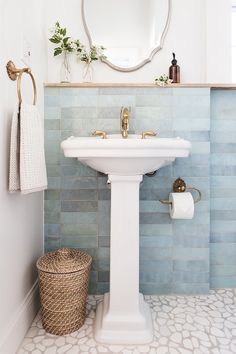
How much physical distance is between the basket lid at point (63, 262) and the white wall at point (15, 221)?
0.10 m

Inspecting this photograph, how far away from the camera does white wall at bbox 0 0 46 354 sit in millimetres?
1115

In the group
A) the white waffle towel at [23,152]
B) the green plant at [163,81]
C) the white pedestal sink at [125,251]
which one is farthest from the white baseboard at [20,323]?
the green plant at [163,81]

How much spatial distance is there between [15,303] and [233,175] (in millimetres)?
1421

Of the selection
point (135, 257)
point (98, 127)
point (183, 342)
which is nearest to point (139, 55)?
point (98, 127)

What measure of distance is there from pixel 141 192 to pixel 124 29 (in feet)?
3.41

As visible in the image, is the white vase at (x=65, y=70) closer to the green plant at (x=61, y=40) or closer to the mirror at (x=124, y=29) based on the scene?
the green plant at (x=61, y=40)

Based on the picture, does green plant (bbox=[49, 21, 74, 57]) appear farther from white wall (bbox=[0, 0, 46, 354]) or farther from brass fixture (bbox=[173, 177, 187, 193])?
brass fixture (bbox=[173, 177, 187, 193])

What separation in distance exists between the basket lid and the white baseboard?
20 cm

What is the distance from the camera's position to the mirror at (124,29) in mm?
1796

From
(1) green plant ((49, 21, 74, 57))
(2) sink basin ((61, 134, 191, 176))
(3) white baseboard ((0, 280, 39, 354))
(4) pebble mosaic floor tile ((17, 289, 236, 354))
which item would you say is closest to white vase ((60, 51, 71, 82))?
(1) green plant ((49, 21, 74, 57))

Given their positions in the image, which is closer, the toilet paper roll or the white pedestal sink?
the white pedestal sink

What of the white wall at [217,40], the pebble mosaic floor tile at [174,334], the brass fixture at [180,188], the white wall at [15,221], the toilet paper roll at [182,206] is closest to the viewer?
the white wall at [15,221]

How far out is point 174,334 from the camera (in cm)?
132

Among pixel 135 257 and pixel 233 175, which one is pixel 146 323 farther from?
pixel 233 175
